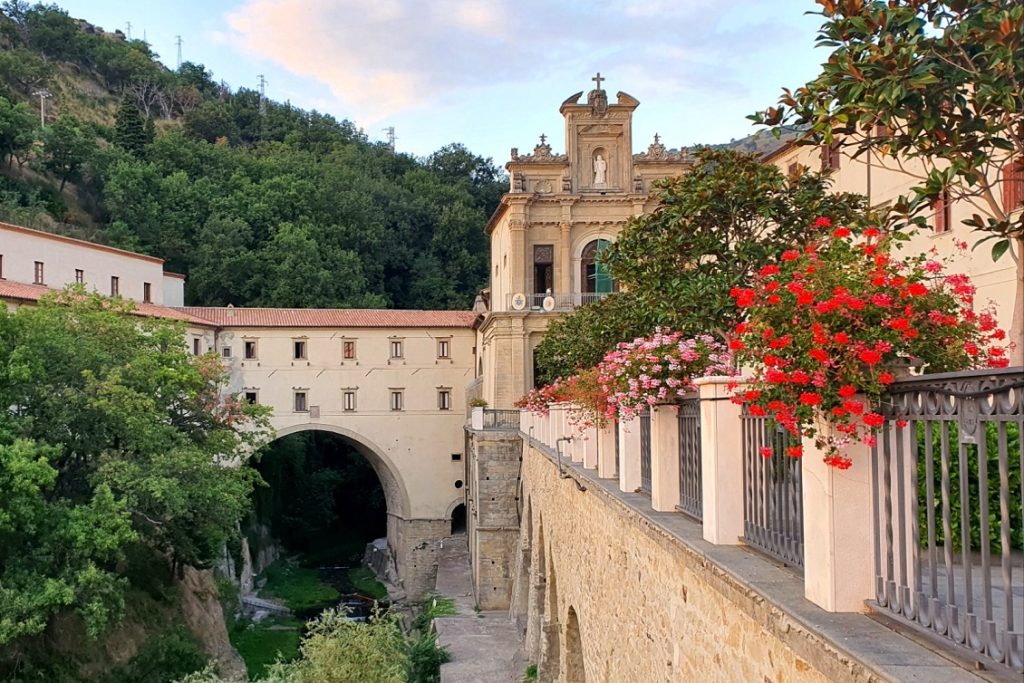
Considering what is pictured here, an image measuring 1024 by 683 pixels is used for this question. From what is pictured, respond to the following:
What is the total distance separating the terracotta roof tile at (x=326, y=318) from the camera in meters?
41.3

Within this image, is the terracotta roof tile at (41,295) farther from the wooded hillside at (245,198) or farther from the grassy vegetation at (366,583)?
the grassy vegetation at (366,583)

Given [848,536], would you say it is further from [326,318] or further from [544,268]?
[326,318]

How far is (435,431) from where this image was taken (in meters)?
42.4

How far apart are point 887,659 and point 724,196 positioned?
8984mm

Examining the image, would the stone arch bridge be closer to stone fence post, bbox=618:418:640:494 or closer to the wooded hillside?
the wooded hillside

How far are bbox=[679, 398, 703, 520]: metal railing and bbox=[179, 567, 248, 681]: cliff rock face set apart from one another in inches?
852

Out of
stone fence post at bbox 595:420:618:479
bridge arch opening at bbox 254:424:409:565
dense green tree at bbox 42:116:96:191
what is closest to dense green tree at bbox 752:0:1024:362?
stone fence post at bbox 595:420:618:479

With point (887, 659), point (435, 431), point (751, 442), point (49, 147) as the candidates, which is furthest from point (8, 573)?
point (49, 147)

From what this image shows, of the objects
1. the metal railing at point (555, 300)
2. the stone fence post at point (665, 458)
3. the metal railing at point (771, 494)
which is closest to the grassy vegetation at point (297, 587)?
the metal railing at point (555, 300)

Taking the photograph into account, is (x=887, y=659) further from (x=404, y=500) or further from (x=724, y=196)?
(x=404, y=500)

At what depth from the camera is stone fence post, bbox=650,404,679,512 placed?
25.8 ft

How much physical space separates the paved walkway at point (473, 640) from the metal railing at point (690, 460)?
537 inches

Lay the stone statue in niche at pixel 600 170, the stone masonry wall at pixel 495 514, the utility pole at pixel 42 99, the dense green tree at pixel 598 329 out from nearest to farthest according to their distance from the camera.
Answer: the dense green tree at pixel 598 329
the stone masonry wall at pixel 495 514
the stone statue in niche at pixel 600 170
the utility pole at pixel 42 99

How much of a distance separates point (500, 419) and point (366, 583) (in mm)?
13488
